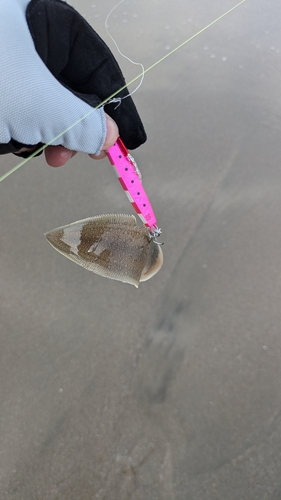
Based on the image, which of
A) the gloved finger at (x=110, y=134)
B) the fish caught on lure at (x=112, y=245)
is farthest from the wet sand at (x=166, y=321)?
the gloved finger at (x=110, y=134)

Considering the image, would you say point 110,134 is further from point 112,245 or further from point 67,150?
point 112,245

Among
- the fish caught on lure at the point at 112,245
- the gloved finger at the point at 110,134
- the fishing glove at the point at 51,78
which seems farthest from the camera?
the fish caught on lure at the point at 112,245

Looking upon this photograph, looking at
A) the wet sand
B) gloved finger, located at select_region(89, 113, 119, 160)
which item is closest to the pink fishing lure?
gloved finger, located at select_region(89, 113, 119, 160)

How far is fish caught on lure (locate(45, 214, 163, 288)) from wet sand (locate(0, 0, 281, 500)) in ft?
0.85

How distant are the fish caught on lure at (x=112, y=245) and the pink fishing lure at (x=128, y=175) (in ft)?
0.25

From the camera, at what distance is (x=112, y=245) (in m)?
1.44

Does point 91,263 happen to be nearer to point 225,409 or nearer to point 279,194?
point 225,409

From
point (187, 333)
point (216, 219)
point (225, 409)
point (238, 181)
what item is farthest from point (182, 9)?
point (225, 409)

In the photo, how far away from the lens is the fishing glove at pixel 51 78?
989 millimetres

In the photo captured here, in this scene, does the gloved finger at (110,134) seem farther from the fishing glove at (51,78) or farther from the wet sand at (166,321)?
the wet sand at (166,321)

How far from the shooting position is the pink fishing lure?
131cm

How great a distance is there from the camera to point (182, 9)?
7.55 feet

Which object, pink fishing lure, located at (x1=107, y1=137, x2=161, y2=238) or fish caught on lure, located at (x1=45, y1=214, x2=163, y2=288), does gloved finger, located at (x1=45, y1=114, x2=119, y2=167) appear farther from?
fish caught on lure, located at (x1=45, y1=214, x2=163, y2=288)

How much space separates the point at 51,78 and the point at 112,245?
626 mm
